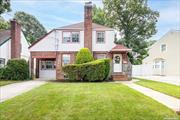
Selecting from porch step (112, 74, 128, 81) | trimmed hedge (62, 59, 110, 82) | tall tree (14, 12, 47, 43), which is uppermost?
tall tree (14, 12, 47, 43)

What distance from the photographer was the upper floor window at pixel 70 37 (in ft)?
90.8

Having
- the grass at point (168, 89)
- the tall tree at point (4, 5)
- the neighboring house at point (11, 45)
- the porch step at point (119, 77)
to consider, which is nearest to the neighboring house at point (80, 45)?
the porch step at point (119, 77)

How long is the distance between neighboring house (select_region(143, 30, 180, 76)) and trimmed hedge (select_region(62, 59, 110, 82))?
21.4 metres

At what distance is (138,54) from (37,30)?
30.3m

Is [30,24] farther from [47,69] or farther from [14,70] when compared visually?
[14,70]

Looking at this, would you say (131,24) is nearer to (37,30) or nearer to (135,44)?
(135,44)

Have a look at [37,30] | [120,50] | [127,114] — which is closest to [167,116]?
[127,114]

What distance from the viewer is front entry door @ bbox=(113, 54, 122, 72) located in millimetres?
27203

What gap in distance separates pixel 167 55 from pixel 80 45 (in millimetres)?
21562

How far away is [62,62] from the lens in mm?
27984

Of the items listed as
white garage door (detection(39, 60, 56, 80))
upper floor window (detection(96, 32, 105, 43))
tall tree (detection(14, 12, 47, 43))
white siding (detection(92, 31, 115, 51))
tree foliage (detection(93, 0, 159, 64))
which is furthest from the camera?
tall tree (detection(14, 12, 47, 43))

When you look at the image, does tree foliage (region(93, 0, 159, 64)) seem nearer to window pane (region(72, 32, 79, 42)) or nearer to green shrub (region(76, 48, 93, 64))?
window pane (region(72, 32, 79, 42))

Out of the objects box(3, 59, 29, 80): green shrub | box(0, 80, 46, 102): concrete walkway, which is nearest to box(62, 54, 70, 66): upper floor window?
box(3, 59, 29, 80): green shrub

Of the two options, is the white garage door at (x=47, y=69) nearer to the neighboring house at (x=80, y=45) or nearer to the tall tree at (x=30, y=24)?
the neighboring house at (x=80, y=45)
